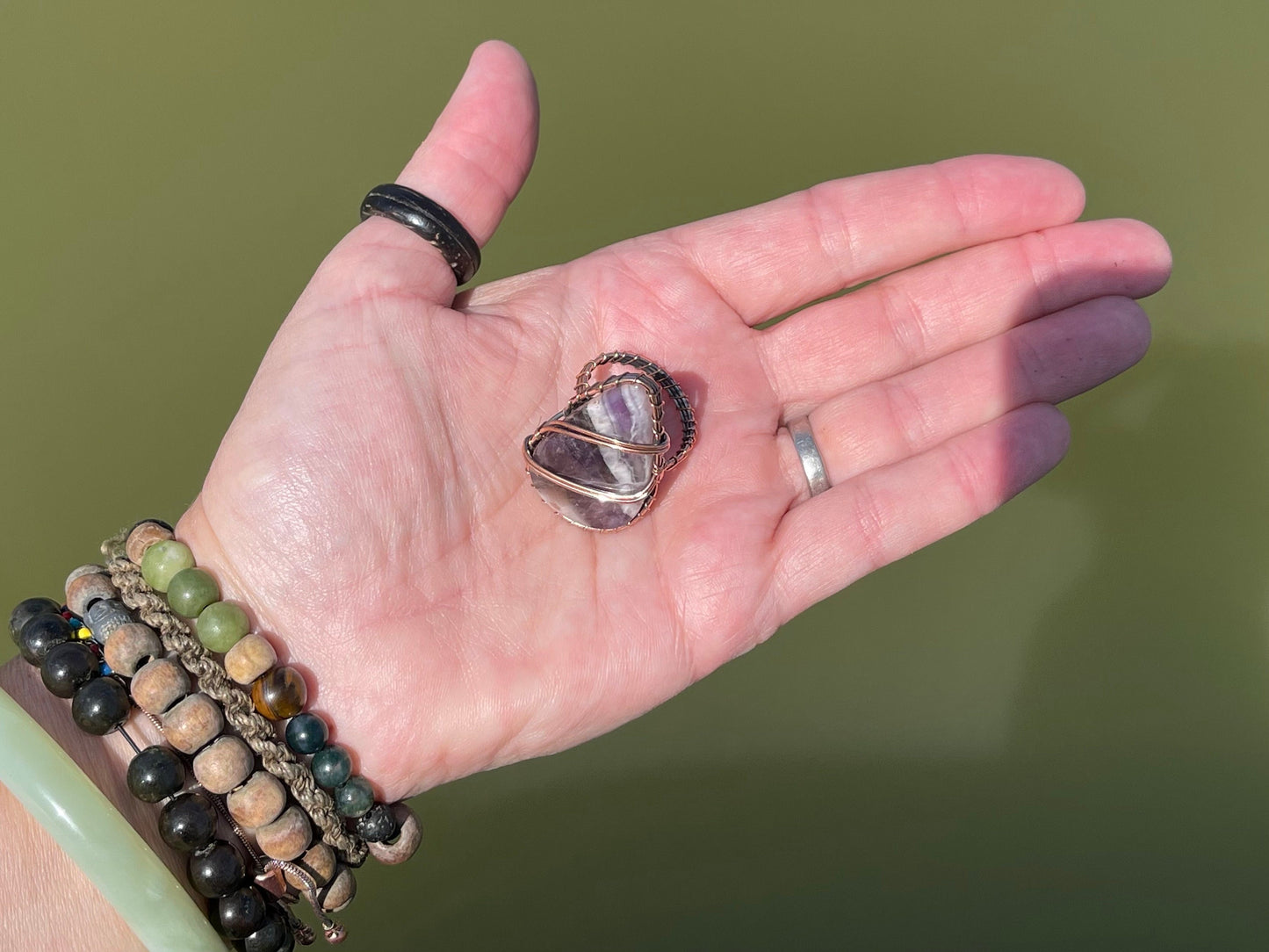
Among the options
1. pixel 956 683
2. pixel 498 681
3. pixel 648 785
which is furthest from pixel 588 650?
pixel 956 683

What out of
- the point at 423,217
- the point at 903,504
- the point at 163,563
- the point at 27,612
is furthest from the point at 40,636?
the point at 903,504

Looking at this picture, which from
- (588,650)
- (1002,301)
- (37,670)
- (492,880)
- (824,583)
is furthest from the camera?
(492,880)

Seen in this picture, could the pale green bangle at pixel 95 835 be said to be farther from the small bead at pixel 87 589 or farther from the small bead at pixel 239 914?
the small bead at pixel 87 589

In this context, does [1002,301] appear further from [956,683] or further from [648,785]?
[648,785]

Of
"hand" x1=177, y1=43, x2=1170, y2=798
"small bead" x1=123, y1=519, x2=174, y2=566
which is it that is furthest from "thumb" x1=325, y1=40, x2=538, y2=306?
"small bead" x1=123, y1=519, x2=174, y2=566

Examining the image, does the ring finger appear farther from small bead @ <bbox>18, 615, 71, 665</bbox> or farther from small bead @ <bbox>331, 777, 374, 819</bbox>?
small bead @ <bbox>18, 615, 71, 665</bbox>
